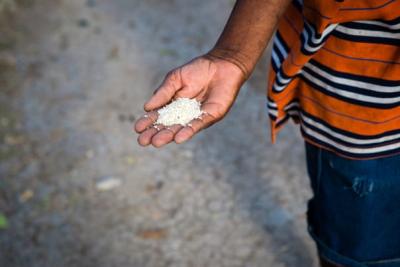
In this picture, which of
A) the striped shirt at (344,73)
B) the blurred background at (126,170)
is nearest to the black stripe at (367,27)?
the striped shirt at (344,73)

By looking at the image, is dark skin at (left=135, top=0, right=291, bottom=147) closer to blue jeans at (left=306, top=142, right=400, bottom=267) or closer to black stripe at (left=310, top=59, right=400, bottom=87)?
black stripe at (left=310, top=59, right=400, bottom=87)

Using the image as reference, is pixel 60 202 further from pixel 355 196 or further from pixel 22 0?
pixel 22 0

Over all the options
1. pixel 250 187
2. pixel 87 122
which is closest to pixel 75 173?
pixel 87 122

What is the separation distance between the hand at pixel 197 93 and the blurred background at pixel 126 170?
1198mm

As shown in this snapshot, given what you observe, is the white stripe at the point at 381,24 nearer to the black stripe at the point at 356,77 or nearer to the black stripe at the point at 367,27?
the black stripe at the point at 367,27

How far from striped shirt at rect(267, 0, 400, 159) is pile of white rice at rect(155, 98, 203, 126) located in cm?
22

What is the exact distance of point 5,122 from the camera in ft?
11.1

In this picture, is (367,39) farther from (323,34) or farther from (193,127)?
(193,127)

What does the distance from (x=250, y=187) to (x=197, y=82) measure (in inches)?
56.8

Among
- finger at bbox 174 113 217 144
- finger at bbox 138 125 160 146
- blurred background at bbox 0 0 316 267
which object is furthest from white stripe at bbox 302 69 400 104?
blurred background at bbox 0 0 316 267

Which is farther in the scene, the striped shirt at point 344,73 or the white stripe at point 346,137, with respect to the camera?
the white stripe at point 346,137

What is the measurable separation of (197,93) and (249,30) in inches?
8.9

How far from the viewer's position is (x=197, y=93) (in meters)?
1.55

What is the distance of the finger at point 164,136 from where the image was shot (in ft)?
4.56
